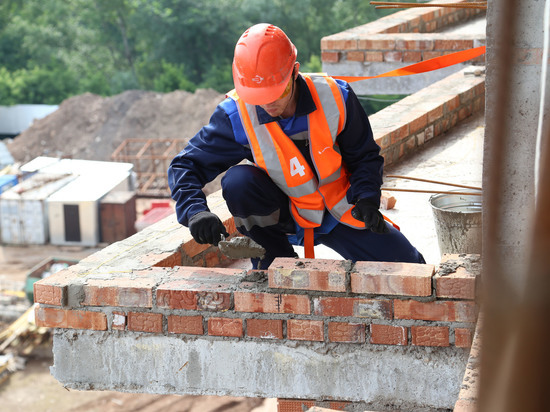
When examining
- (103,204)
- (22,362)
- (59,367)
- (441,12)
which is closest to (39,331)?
(22,362)

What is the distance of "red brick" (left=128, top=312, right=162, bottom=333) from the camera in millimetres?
2805

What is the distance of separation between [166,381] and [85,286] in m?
0.49

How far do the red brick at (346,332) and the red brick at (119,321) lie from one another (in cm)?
79

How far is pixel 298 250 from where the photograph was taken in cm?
381

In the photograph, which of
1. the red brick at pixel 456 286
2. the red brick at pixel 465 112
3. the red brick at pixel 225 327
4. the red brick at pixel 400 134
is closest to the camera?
the red brick at pixel 456 286

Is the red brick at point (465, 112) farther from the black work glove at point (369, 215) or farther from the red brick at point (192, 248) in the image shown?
the black work glove at point (369, 215)

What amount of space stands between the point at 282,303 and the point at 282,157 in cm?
56

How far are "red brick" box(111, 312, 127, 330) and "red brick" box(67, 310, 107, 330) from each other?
38mm

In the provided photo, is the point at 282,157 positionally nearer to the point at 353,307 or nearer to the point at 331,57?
the point at 353,307

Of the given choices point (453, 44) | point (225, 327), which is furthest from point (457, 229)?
point (453, 44)

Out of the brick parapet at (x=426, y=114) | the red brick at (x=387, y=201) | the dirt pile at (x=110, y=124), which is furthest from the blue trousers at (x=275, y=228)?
the dirt pile at (x=110, y=124)

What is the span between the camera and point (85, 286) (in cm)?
282

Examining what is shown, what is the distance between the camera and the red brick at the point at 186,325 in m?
2.77

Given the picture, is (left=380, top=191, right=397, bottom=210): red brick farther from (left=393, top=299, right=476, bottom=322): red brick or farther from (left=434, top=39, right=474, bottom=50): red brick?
(left=434, top=39, right=474, bottom=50): red brick
